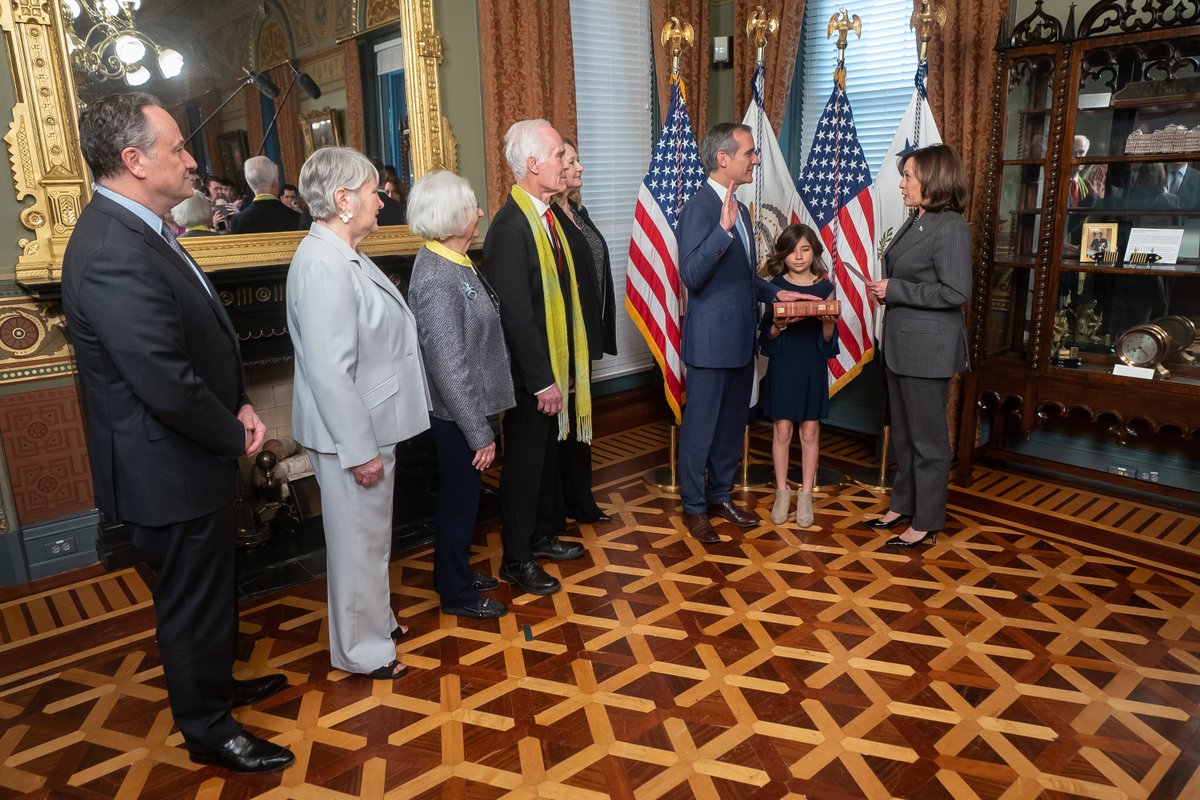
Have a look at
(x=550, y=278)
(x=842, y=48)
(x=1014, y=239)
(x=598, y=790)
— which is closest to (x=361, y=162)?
(x=550, y=278)

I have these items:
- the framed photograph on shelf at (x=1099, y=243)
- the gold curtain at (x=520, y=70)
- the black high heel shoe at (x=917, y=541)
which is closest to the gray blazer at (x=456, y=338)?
the black high heel shoe at (x=917, y=541)

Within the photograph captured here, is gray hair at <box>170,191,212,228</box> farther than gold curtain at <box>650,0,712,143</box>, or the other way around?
gold curtain at <box>650,0,712,143</box>

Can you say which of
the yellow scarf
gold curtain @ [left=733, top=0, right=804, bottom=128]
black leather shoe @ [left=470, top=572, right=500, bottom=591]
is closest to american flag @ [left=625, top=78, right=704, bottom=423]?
the yellow scarf

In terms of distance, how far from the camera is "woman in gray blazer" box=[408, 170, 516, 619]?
265cm

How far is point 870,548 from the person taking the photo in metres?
3.57

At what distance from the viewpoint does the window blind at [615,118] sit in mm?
5250

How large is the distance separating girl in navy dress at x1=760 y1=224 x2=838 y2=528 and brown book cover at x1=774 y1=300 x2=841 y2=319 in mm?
98

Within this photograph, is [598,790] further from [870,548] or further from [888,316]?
[888,316]

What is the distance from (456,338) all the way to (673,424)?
2.02 meters

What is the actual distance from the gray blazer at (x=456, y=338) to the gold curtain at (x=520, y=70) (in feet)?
7.02

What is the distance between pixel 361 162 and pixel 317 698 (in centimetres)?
166

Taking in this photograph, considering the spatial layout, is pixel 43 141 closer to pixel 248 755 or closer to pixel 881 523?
pixel 248 755

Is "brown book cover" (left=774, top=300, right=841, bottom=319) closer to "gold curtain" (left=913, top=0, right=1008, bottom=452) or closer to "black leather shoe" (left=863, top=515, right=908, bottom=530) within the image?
"black leather shoe" (left=863, top=515, right=908, bottom=530)

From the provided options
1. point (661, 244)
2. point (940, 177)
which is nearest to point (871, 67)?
point (661, 244)
